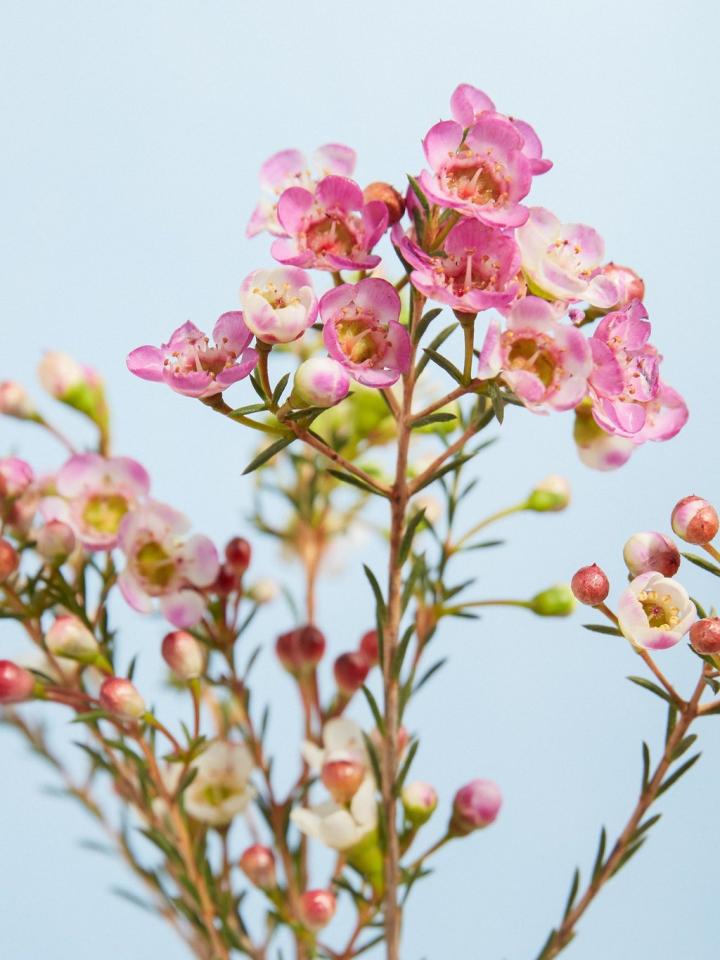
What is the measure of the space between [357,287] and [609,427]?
0.58 ft

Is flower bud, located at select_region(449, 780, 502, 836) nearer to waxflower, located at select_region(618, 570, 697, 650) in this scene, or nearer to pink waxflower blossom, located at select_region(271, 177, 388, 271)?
waxflower, located at select_region(618, 570, 697, 650)

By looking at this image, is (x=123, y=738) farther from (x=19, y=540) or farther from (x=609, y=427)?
(x=609, y=427)

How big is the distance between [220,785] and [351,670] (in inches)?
5.7

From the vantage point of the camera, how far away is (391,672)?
2.62 ft

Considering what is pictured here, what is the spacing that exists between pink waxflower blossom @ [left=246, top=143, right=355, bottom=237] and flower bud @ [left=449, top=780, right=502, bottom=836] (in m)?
0.44

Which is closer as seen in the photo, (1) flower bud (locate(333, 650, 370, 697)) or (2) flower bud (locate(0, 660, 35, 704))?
(2) flower bud (locate(0, 660, 35, 704))

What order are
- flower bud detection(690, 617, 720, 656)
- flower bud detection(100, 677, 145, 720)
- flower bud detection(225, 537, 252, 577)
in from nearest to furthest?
flower bud detection(690, 617, 720, 656) < flower bud detection(100, 677, 145, 720) < flower bud detection(225, 537, 252, 577)

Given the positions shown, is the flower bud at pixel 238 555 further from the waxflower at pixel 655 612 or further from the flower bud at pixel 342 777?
the waxflower at pixel 655 612

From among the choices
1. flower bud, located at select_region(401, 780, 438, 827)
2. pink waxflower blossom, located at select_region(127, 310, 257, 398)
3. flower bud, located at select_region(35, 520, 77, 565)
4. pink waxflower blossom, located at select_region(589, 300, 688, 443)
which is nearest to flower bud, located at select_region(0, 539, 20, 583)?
flower bud, located at select_region(35, 520, 77, 565)

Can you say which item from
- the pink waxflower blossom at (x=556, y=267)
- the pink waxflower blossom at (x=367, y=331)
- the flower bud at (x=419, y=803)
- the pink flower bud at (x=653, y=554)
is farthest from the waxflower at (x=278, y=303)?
the flower bud at (x=419, y=803)

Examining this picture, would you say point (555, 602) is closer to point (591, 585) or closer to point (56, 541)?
point (591, 585)

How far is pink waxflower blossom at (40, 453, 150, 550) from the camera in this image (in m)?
0.93

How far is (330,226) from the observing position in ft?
2.48

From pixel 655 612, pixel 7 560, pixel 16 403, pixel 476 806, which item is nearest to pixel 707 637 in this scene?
pixel 655 612
